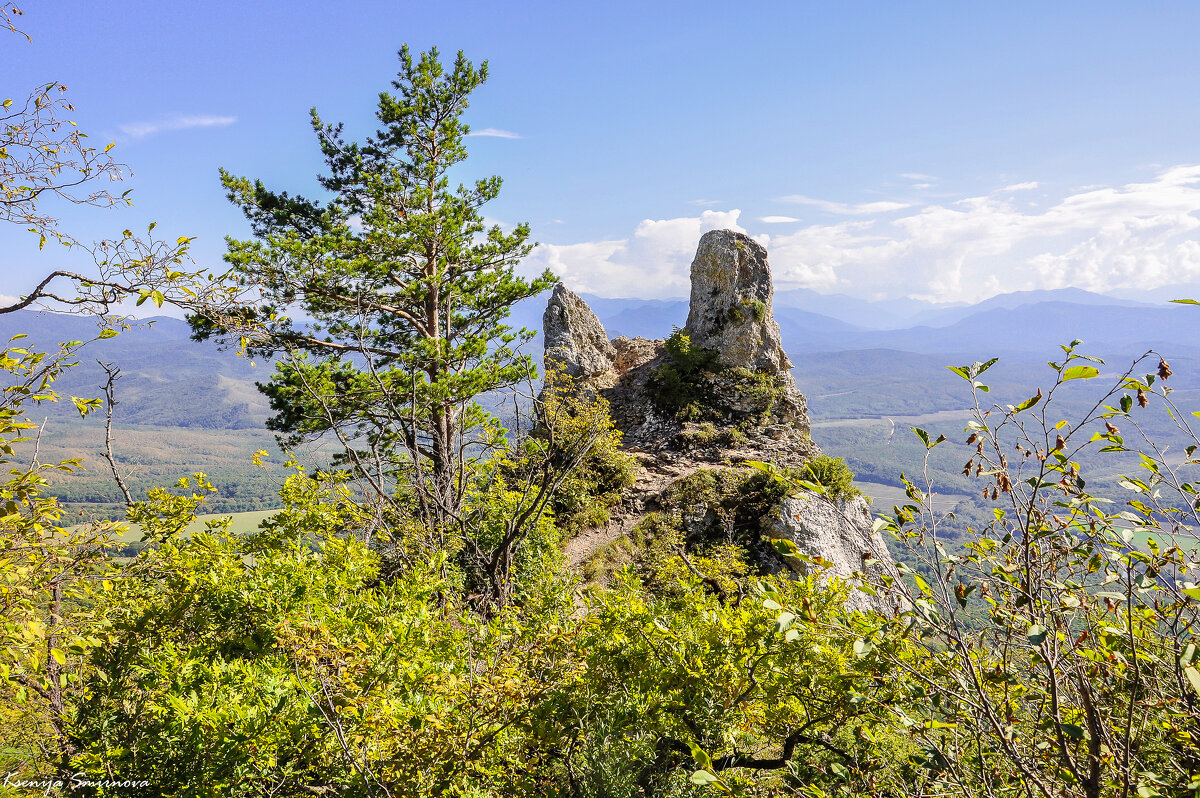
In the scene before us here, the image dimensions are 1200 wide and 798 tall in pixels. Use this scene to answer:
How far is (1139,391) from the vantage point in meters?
2.01

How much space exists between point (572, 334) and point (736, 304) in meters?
6.14

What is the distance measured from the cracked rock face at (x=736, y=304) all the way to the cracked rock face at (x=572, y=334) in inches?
151

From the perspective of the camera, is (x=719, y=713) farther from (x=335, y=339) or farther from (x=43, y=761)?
(x=335, y=339)

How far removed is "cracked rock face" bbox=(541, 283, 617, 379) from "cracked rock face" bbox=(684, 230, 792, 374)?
3.85 m

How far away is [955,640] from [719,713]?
1.85 metres

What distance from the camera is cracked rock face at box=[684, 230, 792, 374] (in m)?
20.4

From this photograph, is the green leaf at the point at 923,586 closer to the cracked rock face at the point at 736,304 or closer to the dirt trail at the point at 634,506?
the dirt trail at the point at 634,506

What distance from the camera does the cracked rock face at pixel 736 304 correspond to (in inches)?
803

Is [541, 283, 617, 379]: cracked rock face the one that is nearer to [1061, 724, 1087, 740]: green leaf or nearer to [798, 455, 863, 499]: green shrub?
[798, 455, 863, 499]: green shrub

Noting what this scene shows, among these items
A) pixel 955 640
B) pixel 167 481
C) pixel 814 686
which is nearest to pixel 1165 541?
pixel 955 640

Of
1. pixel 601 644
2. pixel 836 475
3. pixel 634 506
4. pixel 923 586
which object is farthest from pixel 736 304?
pixel 923 586

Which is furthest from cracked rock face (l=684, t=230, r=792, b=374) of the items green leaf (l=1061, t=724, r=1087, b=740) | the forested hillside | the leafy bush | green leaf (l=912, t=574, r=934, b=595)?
green leaf (l=1061, t=724, r=1087, b=740)

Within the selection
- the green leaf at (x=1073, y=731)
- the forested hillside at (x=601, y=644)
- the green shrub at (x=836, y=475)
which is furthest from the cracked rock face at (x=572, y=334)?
the green leaf at (x=1073, y=731)

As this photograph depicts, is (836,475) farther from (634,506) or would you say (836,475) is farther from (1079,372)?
(1079,372)
